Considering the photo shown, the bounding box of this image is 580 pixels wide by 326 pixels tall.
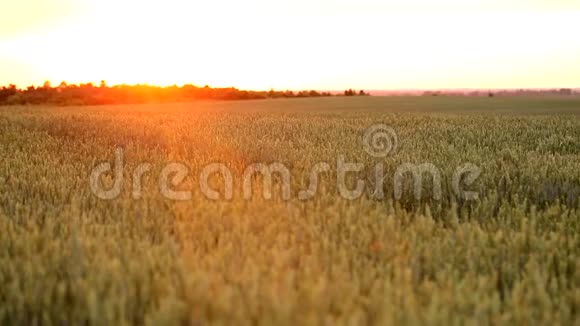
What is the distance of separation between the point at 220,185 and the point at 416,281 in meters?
2.20

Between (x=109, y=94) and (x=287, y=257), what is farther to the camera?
(x=109, y=94)

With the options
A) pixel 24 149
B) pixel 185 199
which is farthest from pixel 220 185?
pixel 24 149

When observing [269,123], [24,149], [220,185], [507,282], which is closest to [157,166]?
[220,185]

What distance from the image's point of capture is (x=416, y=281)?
2459 mm

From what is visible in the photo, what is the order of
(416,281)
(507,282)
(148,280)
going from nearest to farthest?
(148,280) < (416,281) < (507,282)

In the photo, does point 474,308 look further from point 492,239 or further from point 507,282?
point 492,239

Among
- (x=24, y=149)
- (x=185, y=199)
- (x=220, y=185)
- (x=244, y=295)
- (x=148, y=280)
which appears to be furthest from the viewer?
(x=24, y=149)

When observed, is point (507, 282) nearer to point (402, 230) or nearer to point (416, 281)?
point (416, 281)

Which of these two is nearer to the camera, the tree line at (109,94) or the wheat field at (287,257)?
the wheat field at (287,257)

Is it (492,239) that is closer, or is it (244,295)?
(244,295)

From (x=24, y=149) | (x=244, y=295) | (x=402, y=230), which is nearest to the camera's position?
(x=244, y=295)

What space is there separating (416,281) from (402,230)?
2.61 feet

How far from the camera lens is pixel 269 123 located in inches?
425

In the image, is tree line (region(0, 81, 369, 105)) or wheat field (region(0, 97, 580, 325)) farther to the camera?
tree line (region(0, 81, 369, 105))
